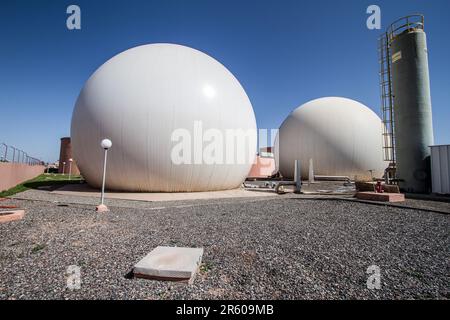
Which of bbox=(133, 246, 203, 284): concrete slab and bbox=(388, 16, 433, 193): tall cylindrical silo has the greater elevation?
bbox=(388, 16, 433, 193): tall cylindrical silo

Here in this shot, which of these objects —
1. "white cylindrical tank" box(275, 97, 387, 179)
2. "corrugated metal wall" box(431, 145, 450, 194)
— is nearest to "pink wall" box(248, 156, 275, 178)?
"white cylindrical tank" box(275, 97, 387, 179)

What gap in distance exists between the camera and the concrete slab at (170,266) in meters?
2.79

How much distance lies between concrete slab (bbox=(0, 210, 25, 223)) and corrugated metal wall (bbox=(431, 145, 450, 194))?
17.7 metres

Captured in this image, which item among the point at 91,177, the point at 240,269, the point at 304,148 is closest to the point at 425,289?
the point at 240,269

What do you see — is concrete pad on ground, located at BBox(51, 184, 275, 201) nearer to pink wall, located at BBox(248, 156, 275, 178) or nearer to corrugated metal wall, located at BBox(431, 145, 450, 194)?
corrugated metal wall, located at BBox(431, 145, 450, 194)

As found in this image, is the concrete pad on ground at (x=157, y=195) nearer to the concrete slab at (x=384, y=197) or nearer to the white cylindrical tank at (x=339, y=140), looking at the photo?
the concrete slab at (x=384, y=197)

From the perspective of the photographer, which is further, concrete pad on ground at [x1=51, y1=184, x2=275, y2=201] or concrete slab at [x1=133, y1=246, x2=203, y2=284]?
concrete pad on ground at [x1=51, y1=184, x2=275, y2=201]

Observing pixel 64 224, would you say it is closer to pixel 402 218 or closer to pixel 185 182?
pixel 185 182

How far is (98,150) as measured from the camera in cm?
1148

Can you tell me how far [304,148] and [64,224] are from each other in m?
20.9

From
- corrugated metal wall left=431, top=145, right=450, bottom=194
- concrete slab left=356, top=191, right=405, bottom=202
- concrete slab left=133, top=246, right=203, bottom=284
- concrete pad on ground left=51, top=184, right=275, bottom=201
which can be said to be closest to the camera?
concrete slab left=133, top=246, right=203, bottom=284

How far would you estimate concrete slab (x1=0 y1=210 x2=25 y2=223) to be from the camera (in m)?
5.64

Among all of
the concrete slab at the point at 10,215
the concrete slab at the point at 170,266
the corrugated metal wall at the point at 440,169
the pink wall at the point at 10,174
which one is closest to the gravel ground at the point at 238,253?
the concrete slab at the point at 170,266
